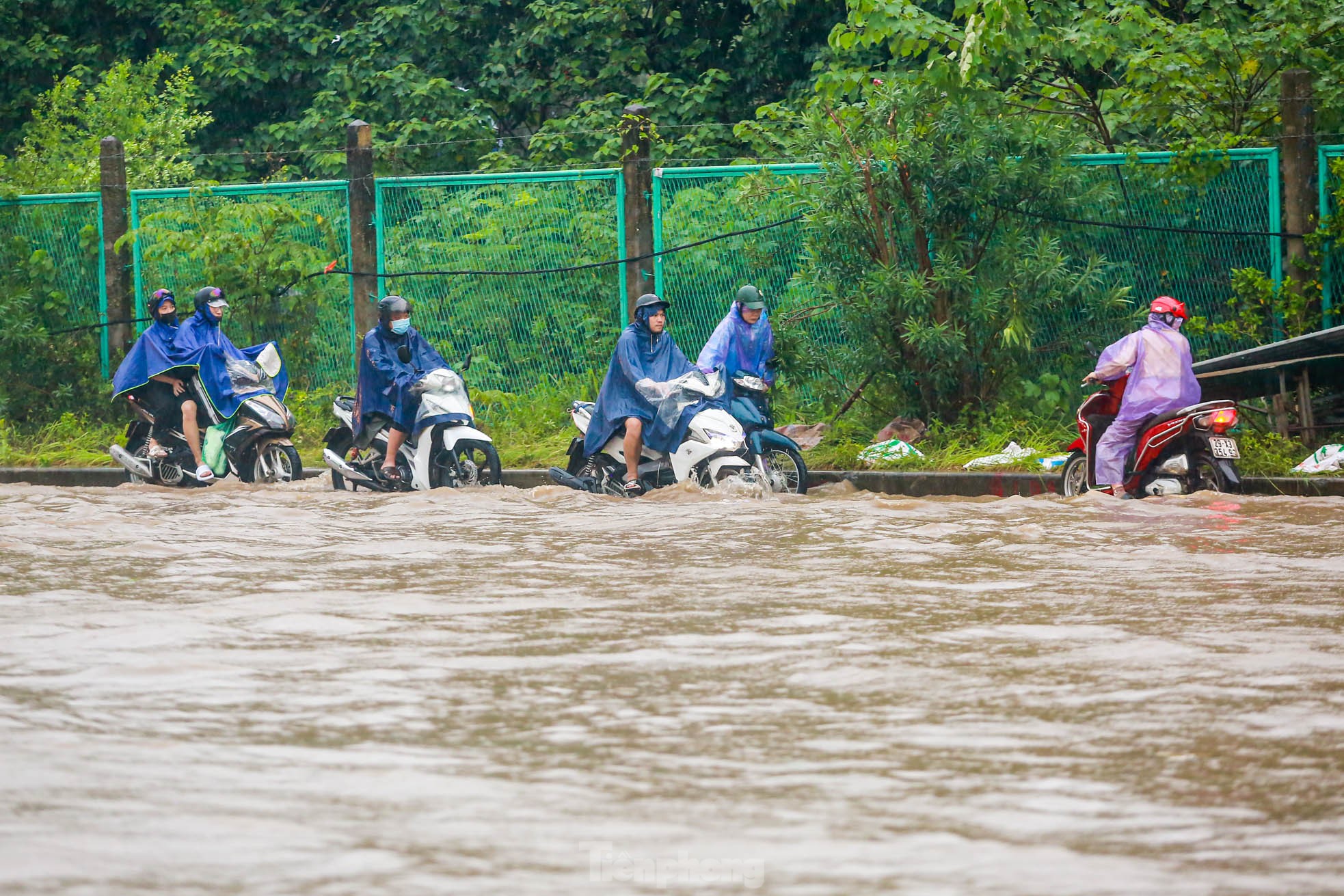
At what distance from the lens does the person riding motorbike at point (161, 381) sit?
539 inches

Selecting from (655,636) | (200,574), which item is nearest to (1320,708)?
(655,636)

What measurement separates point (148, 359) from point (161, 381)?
182mm

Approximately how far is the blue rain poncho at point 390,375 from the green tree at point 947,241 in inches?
118

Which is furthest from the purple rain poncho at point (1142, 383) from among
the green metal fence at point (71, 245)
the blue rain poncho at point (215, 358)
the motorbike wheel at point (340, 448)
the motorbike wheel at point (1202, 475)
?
the green metal fence at point (71, 245)

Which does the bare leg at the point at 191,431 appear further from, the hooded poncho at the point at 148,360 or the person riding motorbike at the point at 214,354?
the hooded poncho at the point at 148,360

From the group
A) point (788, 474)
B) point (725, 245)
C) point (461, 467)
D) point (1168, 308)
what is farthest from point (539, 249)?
point (1168, 308)

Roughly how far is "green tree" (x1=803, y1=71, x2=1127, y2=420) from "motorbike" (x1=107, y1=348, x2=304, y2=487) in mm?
4119

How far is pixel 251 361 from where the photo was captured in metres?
13.8

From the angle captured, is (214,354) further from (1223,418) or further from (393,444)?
(1223,418)

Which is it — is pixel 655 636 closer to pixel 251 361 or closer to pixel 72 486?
pixel 251 361

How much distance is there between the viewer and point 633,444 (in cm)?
1226

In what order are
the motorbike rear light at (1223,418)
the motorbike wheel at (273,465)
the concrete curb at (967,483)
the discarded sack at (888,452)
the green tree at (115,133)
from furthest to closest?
the green tree at (115,133)
the motorbike wheel at (273,465)
the discarded sack at (888,452)
the concrete curb at (967,483)
the motorbike rear light at (1223,418)

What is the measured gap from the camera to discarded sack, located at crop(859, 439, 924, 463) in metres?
12.9

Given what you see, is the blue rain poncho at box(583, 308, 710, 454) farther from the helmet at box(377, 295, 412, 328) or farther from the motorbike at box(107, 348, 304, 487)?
the motorbike at box(107, 348, 304, 487)
